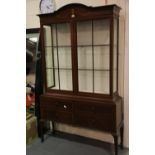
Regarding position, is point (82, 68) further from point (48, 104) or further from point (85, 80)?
point (48, 104)

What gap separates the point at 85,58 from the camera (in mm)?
2785

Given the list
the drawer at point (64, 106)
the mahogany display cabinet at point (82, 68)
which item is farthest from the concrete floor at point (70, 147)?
the drawer at point (64, 106)

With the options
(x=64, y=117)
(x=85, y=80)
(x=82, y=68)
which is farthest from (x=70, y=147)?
(x=82, y=68)

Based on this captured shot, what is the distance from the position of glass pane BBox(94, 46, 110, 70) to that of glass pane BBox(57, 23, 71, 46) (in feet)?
1.48

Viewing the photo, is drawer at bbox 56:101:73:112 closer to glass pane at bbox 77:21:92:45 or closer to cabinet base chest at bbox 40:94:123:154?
cabinet base chest at bbox 40:94:123:154

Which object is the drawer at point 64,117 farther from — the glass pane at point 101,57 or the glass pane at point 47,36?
the glass pane at point 47,36

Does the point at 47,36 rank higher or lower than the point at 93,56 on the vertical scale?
higher

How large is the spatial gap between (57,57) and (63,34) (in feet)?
1.21

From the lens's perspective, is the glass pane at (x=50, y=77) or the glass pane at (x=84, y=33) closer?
the glass pane at (x=84, y=33)

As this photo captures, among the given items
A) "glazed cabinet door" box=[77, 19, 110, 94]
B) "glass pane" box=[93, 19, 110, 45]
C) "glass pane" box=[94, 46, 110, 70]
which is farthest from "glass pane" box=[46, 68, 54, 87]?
"glass pane" box=[93, 19, 110, 45]

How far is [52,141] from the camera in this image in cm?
300

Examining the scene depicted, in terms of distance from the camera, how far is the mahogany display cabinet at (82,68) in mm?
2381

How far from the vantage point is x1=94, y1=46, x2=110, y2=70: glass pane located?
261 cm
